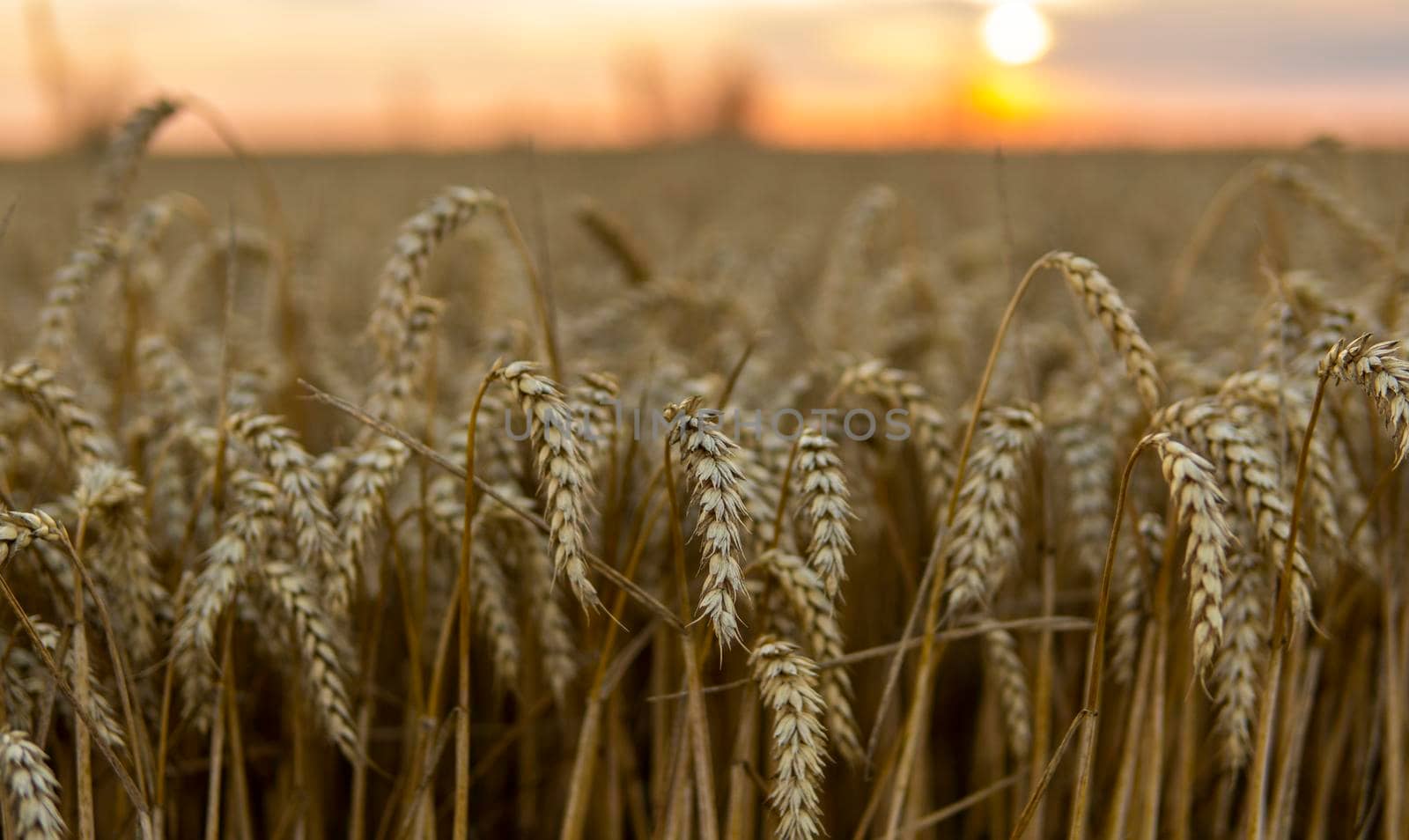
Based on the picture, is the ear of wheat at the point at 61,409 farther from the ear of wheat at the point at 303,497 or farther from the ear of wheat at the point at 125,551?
the ear of wheat at the point at 303,497

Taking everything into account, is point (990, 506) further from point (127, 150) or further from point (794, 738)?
point (127, 150)

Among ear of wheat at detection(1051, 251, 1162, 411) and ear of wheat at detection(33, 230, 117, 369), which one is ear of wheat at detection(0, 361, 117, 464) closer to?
ear of wheat at detection(33, 230, 117, 369)

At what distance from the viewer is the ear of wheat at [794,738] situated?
120cm

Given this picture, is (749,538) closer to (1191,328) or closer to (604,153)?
(1191,328)

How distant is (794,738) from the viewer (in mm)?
1209

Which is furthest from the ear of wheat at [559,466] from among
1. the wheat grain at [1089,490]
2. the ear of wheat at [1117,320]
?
the wheat grain at [1089,490]

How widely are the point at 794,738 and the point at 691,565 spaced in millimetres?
910

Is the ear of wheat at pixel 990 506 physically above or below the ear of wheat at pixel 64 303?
below

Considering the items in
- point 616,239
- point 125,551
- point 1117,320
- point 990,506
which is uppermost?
point 616,239

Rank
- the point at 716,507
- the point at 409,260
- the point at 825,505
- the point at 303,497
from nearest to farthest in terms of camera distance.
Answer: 1. the point at 716,507
2. the point at 825,505
3. the point at 303,497
4. the point at 409,260

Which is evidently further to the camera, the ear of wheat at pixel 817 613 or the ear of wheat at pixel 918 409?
→ the ear of wheat at pixel 918 409

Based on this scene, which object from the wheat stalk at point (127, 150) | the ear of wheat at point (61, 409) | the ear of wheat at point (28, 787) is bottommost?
the ear of wheat at point (28, 787)

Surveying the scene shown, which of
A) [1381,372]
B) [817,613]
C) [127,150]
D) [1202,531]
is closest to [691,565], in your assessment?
[817,613]

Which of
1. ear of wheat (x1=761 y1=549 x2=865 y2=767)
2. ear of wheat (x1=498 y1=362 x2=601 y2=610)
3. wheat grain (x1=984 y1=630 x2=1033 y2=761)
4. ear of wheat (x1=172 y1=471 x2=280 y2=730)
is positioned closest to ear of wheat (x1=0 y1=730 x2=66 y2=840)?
ear of wheat (x1=172 y1=471 x2=280 y2=730)
